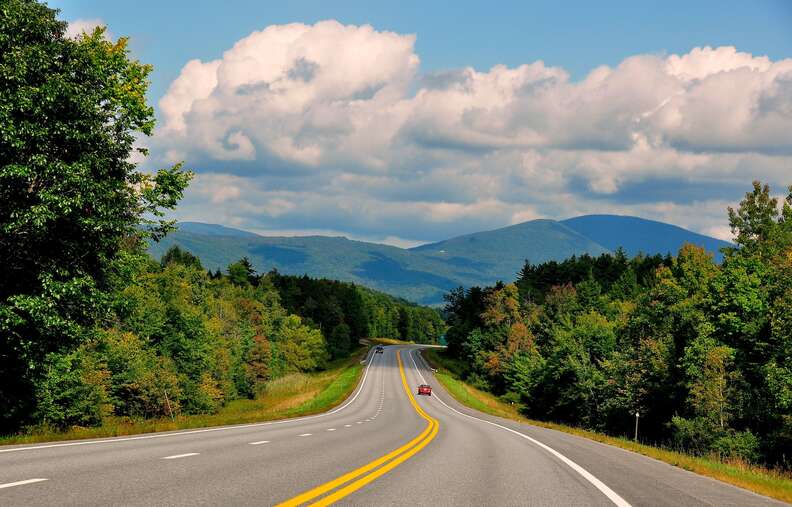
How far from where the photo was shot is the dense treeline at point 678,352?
141 ft

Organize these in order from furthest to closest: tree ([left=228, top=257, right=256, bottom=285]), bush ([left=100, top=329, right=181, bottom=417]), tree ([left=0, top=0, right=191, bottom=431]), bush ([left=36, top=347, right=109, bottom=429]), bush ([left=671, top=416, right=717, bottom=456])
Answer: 1. tree ([left=228, top=257, right=256, bottom=285])
2. bush ([left=100, top=329, right=181, bottom=417])
3. bush ([left=671, top=416, right=717, bottom=456])
4. bush ([left=36, top=347, right=109, bottom=429])
5. tree ([left=0, top=0, right=191, bottom=431])

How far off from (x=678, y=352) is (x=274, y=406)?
4357cm

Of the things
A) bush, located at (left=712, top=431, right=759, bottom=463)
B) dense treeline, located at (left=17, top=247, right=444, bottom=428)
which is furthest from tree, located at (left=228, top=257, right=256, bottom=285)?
bush, located at (left=712, top=431, right=759, bottom=463)

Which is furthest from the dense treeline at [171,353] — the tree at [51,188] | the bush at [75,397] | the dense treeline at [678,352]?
the dense treeline at [678,352]

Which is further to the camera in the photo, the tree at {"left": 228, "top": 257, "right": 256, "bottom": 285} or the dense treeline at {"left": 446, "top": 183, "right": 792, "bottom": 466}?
the tree at {"left": 228, "top": 257, "right": 256, "bottom": 285}

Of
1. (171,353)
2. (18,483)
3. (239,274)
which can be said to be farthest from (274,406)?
(239,274)

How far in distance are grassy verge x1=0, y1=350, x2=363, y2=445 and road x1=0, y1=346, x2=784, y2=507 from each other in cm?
255

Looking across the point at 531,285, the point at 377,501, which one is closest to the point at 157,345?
the point at 377,501

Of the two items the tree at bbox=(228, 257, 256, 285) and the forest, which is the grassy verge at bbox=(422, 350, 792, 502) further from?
the tree at bbox=(228, 257, 256, 285)

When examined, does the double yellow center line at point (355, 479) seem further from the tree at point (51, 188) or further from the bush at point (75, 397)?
the bush at point (75, 397)

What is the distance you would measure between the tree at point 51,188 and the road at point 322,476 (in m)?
6.17

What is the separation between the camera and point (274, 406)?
76.8 m

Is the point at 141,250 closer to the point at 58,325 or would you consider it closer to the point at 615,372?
the point at 58,325

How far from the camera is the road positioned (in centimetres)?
813
